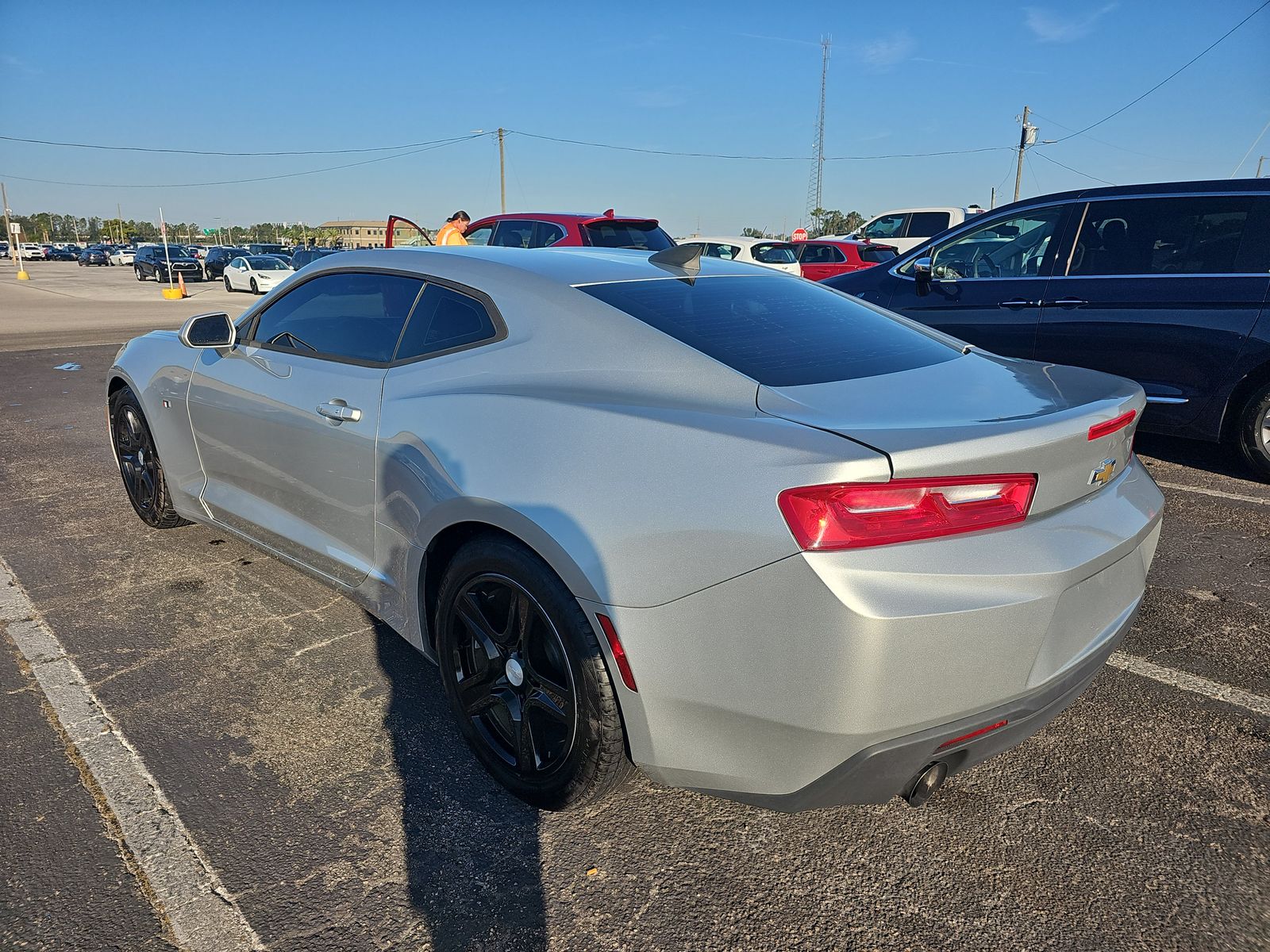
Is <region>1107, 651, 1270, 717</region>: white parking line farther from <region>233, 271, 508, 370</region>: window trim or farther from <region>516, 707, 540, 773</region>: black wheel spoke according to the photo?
<region>233, 271, 508, 370</region>: window trim

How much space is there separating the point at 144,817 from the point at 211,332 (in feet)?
6.56

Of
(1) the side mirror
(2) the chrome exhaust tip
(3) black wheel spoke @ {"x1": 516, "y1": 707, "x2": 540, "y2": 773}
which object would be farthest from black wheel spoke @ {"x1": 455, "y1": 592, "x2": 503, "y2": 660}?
(1) the side mirror

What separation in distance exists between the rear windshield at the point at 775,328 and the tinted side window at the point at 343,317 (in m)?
0.75

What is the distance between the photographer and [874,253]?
17.1m

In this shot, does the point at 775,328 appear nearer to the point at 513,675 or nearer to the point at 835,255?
the point at 513,675

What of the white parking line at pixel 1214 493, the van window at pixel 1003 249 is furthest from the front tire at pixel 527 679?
the van window at pixel 1003 249

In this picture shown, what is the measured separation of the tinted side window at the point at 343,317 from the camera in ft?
9.27

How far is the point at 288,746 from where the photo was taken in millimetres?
2562

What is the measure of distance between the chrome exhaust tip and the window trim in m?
1.57

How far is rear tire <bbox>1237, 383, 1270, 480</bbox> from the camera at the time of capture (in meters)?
5.04

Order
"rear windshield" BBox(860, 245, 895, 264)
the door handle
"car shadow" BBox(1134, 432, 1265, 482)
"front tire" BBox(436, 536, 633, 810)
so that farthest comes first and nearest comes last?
"rear windshield" BBox(860, 245, 895, 264)
"car shadow" BBox(1134, 432, 1265, 482)
the door handle
"front tire" BBox(436, 536, 633, 810)

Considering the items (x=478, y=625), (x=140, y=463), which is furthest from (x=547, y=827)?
(x=140, y=463)

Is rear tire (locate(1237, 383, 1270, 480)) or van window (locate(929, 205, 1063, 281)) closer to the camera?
rear tire (locate(1237, 383, 1270, 480))

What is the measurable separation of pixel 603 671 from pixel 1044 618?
38.1 inches
